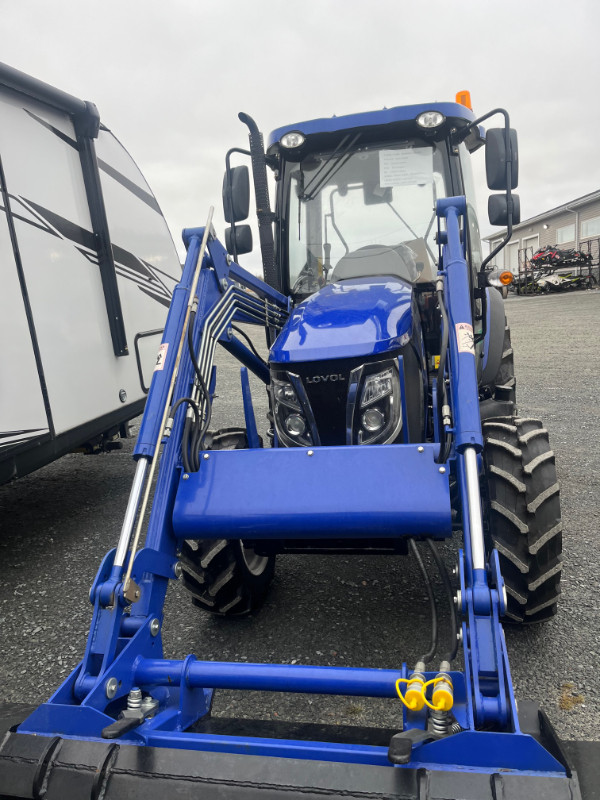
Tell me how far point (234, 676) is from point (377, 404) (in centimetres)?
131

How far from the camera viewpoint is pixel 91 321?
4531mm

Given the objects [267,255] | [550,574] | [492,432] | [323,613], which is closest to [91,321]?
[267,255]

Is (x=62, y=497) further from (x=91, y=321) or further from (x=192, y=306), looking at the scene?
(x=192, y=306)

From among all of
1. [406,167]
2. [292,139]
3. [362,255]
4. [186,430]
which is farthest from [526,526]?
[292,139]

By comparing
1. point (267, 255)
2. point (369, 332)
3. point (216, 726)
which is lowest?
point (216, 726)

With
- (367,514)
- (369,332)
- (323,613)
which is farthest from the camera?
(323,613)

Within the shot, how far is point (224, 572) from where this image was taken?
3.01 metres

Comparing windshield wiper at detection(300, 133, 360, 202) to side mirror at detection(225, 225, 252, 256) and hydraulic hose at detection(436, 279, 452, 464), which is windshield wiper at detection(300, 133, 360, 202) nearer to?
side mirror at detection(225, 225, 252, 256)

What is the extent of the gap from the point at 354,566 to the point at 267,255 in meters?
2.02

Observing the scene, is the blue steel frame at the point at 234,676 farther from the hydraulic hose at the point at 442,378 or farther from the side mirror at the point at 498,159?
the side mirror at the point at 498,159

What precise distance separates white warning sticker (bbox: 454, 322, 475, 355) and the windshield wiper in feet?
5.43

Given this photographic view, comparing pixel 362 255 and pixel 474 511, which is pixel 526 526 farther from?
pixel 362 255

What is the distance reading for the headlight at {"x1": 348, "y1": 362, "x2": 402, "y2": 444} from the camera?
109 inches

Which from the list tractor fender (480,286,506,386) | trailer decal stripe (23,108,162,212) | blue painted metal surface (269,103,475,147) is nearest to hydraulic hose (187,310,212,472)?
blue painted metal surface (269,103,475,147)
